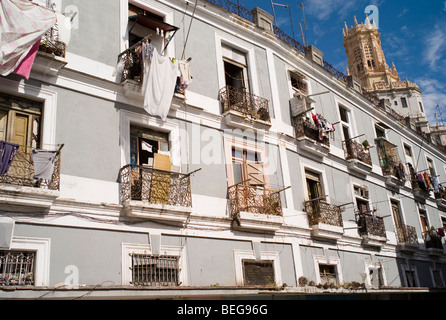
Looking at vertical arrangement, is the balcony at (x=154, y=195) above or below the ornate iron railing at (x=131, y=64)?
below

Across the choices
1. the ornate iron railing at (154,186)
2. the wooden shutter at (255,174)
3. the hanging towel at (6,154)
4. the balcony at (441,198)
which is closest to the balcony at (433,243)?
the balcony at (441,198)

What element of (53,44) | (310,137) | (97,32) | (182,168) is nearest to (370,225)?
(310,137)

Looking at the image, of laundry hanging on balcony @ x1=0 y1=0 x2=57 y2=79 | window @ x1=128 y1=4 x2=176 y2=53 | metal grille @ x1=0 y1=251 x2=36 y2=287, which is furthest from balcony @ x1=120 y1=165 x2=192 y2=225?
window @ x1=128 y1=4 x2=176 y2=53

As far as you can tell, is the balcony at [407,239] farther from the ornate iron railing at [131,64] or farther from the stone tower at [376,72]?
the stone tower at [376,72]

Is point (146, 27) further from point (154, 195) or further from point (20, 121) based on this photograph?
point (154, 195)

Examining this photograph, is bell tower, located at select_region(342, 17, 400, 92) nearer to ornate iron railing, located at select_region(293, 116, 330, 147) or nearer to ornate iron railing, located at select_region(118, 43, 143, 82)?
ornate iron railing, located at select_region(293, 116, 330, 147)

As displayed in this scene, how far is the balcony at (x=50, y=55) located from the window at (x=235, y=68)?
5955mm

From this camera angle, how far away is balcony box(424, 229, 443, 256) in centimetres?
2153

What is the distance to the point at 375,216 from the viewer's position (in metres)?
17.8

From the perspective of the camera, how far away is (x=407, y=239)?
20031mm

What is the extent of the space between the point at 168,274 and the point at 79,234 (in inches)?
87.8

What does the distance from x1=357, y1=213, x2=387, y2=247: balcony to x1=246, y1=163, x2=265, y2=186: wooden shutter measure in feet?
17.9

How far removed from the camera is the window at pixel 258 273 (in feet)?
39.2

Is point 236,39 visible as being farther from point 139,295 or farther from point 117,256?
point 139,295
